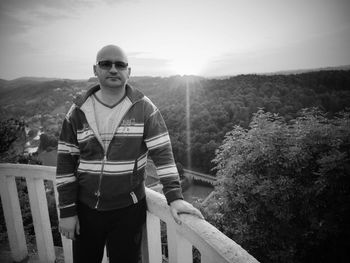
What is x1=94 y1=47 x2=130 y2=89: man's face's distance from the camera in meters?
1.54

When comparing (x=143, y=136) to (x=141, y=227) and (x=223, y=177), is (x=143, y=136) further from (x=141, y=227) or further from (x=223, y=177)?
(x=223, y=177)

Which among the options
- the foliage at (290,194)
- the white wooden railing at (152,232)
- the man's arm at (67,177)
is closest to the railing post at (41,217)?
the white wooden railing at (152,232)

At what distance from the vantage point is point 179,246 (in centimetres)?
123

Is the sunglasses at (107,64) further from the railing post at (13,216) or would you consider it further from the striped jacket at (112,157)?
the railing post at (13,216)

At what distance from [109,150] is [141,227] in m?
0.57

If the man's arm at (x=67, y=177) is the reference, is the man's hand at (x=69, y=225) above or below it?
below

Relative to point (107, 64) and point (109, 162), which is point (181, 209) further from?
point (107, 64)

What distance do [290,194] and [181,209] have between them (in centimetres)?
1248

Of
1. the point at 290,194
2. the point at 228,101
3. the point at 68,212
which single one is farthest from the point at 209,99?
the point at 68,212

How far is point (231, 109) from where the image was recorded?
152ft

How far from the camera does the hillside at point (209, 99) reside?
32.7 metres

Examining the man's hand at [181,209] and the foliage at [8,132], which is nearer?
the man's hand at [181,209]

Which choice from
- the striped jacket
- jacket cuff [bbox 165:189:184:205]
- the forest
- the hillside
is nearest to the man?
the striped jacket

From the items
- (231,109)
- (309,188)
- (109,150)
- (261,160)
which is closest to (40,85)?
(231,109)
